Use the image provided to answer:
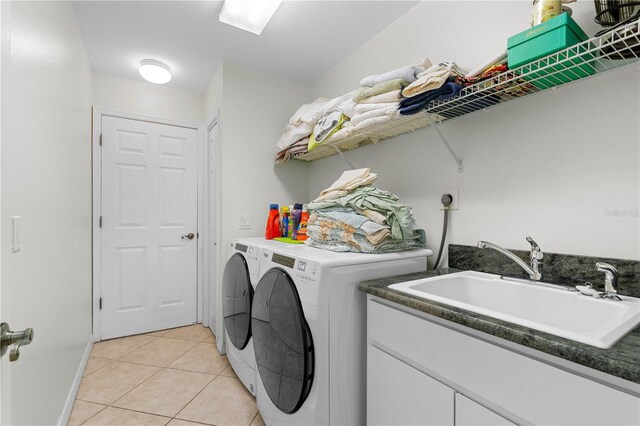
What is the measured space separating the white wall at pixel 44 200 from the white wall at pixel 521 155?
1.69m

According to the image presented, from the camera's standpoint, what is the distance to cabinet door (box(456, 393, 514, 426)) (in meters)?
0.77

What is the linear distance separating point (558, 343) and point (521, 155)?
922 mm

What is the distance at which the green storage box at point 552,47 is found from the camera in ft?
2.97

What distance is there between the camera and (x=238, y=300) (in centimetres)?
191

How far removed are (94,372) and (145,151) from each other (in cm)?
193

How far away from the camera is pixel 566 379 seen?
65 cm

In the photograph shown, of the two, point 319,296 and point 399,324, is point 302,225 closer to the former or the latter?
point 319,296

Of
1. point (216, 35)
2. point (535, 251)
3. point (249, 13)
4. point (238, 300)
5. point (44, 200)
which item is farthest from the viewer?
point (216, 35)

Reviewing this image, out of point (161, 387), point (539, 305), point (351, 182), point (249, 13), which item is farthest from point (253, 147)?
point (539, 305)

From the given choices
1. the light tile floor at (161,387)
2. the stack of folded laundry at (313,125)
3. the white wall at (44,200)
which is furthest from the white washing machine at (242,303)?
the white wall at (44,200)

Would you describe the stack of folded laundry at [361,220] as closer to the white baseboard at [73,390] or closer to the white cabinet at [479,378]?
the white cabinet at [479,378]

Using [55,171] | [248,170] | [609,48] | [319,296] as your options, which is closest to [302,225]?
[248,170]

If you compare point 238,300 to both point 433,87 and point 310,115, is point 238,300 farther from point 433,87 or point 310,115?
point 433,87

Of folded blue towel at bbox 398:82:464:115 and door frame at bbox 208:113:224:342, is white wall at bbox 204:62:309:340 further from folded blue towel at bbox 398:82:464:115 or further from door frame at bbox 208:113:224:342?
folded blue towel at bbox 398:82:464:115
